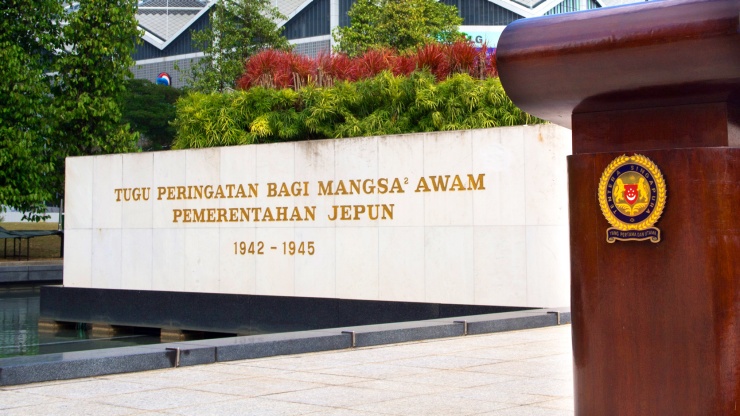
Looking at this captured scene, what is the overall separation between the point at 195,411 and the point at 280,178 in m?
8.92

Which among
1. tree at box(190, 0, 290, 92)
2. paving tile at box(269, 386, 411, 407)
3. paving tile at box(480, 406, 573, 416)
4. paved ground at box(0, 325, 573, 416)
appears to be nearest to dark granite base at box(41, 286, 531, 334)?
paved ground at box(0, 325, 573, 416)

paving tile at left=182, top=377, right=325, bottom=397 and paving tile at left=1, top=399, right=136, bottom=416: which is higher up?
paving tile at left=182, top=377, right=325, bottom=397

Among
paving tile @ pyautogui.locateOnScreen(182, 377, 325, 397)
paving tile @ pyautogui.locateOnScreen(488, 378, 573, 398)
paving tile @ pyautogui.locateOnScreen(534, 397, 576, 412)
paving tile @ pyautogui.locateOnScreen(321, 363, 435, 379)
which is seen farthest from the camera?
paving tile @ pyautogui.locateOnScreen(321, 363, 435, 379)

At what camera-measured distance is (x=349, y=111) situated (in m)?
15.7

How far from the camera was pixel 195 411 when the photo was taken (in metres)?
6.16

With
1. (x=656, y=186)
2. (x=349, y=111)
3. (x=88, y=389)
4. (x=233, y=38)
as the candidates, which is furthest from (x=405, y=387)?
(x=233, y=38)

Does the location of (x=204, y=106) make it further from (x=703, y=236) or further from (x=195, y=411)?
(x=703, y=236)

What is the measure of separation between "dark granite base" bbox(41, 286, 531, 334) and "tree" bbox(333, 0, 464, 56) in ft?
51.2

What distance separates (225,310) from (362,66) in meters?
5.00

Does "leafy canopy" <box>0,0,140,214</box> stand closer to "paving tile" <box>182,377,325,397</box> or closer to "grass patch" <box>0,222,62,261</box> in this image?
"grass patch" <box>0,222,62,261</box>

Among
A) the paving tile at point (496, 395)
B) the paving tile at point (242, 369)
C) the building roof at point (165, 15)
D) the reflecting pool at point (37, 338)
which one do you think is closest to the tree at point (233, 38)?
the reflecting pool at point (37, 338)

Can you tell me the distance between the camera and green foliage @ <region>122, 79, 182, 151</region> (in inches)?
A: 1933

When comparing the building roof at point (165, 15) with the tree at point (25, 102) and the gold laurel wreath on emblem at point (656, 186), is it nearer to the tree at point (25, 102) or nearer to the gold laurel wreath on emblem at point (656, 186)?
the tree at point (25, 102)

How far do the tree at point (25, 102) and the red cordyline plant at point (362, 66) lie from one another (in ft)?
30.0
